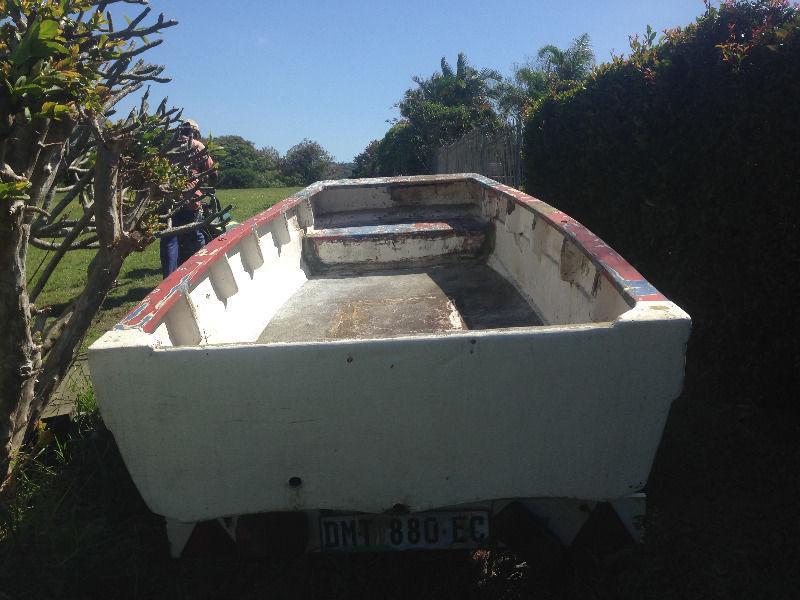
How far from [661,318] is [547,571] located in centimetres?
96

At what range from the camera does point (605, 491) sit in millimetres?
1837

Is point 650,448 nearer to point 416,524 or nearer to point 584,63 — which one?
point 416,524

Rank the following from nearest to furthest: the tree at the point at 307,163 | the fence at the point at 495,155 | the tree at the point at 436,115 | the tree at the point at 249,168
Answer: the fence at the point at 495,155 → the tree at the point at 436,115 → the tree at the point at 249,168 → the tree at the point at 307,163

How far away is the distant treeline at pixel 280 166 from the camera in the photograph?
156ft

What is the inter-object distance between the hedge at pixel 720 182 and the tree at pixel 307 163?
168 feet

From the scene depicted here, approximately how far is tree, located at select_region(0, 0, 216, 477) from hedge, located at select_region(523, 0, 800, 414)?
2886 millimetres

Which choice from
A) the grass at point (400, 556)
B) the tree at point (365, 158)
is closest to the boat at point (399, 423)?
the grass at point (400, 556)

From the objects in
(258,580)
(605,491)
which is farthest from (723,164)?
(258,580)

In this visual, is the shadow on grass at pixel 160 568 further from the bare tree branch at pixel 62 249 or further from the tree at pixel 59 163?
the bare tree branch at pixel 62 249

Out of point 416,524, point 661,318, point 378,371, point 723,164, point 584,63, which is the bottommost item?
point 416,524

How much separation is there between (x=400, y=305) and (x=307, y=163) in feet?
184

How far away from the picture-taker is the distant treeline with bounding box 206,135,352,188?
47.7 metres

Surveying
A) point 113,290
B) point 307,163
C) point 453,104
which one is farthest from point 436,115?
point 307,163

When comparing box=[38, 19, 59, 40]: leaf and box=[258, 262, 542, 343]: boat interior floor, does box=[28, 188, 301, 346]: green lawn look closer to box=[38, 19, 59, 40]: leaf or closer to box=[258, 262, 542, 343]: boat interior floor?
box=[258, 262, 542, 343]: boat interior floor
